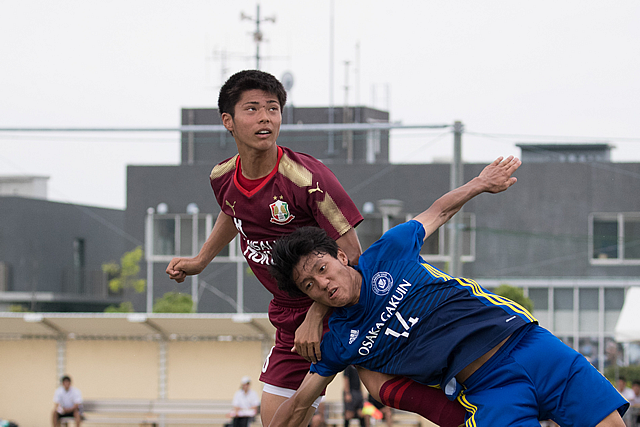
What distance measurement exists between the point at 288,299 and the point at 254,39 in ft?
63.9

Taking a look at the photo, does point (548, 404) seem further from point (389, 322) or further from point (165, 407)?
point (165, 407)

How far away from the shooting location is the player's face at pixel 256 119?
3.38 metres

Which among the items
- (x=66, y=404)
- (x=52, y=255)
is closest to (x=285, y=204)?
(x=66, y=404)

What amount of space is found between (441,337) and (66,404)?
10621 mm

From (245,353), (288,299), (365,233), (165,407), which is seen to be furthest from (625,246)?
(288,299)

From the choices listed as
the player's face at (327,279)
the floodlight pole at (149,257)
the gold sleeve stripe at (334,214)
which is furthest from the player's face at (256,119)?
the floodlight pole at (149,257)

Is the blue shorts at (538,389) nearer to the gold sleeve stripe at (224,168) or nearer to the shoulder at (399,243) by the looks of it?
the shoulder at (399,243)

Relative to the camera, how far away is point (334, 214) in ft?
11.0

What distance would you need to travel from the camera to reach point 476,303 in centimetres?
310

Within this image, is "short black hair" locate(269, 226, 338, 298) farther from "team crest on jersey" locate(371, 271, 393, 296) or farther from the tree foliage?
the tree foliage

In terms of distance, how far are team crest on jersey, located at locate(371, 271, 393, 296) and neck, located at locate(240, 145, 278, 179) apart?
737 millimetres

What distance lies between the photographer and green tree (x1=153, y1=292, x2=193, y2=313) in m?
17.5

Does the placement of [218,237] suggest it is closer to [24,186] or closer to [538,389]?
[538,389]

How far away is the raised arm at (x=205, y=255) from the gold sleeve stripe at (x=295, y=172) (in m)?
0.56
